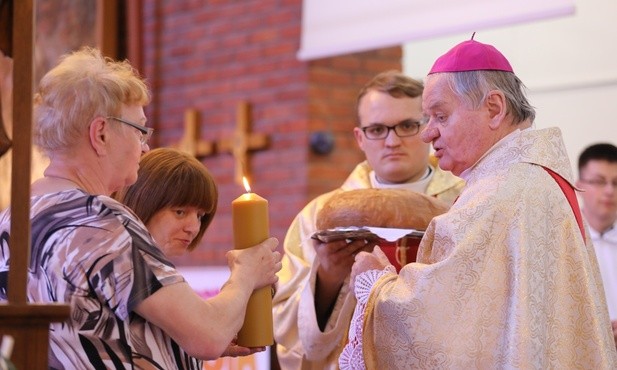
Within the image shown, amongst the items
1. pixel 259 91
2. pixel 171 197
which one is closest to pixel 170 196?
pixel 171 197

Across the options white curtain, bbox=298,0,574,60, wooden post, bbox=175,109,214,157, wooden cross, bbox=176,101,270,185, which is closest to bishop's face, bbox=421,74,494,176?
white curtain, bbox=298,0,574,60

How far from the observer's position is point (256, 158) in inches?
306

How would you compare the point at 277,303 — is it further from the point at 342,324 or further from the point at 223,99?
the point at 223,99

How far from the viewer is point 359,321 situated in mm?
3215

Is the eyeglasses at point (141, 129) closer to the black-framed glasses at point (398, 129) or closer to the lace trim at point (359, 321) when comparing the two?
the lace trim at point (359, 321)

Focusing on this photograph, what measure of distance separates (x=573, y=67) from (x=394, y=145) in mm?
4973

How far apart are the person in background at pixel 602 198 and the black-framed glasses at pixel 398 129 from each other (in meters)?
2.56

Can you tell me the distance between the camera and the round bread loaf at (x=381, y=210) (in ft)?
11.7

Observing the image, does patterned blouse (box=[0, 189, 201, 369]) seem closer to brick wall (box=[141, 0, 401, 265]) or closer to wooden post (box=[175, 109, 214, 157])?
brick wall (box=[141, 0, 401, 265])

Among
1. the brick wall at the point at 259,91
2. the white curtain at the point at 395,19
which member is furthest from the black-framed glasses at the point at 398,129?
the brick wall at the point at 259,91

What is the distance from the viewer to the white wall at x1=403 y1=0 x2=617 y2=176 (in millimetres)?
8484

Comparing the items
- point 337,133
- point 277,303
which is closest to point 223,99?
point 337,133

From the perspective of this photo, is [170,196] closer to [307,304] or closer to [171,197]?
[171,197]

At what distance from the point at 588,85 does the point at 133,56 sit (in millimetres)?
3649
